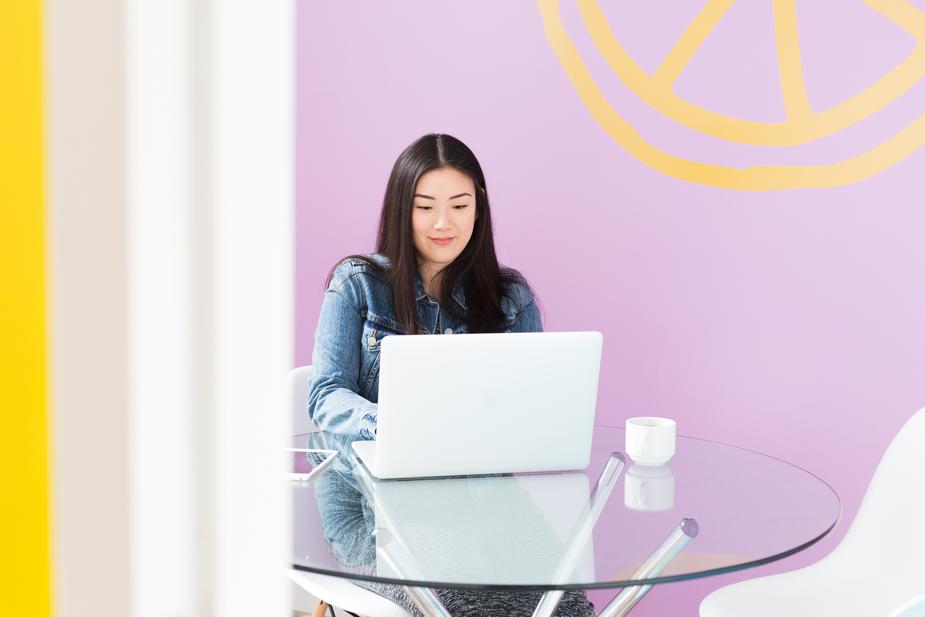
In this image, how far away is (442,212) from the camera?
2.35 m

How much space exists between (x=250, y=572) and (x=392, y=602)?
149 cm

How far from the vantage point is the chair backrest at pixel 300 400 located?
2375 millimetres

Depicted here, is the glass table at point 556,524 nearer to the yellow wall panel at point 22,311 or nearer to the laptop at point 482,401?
the laptop at point 482,401

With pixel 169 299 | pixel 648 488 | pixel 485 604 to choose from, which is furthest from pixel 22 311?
pixel 485 604

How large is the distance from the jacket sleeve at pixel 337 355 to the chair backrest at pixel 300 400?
0.16 m

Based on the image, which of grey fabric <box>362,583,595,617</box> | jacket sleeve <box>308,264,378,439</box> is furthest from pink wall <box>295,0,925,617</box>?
grey fabric <box>362,583,595,617</box>

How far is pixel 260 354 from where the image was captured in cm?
29

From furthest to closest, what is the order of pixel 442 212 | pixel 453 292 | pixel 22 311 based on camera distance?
pixel 453 292 < pixel 442 212 < pixel 22 311

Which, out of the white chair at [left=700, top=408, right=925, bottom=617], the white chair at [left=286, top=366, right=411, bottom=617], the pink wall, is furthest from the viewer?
the pink wall

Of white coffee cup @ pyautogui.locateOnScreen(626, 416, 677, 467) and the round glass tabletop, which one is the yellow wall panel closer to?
the round glass tabletop

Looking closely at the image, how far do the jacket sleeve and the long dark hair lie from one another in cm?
12

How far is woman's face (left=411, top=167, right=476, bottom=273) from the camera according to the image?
2.34 meters

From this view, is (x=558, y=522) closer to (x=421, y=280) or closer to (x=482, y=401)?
(x=482, y=401)

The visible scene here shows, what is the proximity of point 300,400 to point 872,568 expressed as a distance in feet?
4.91
